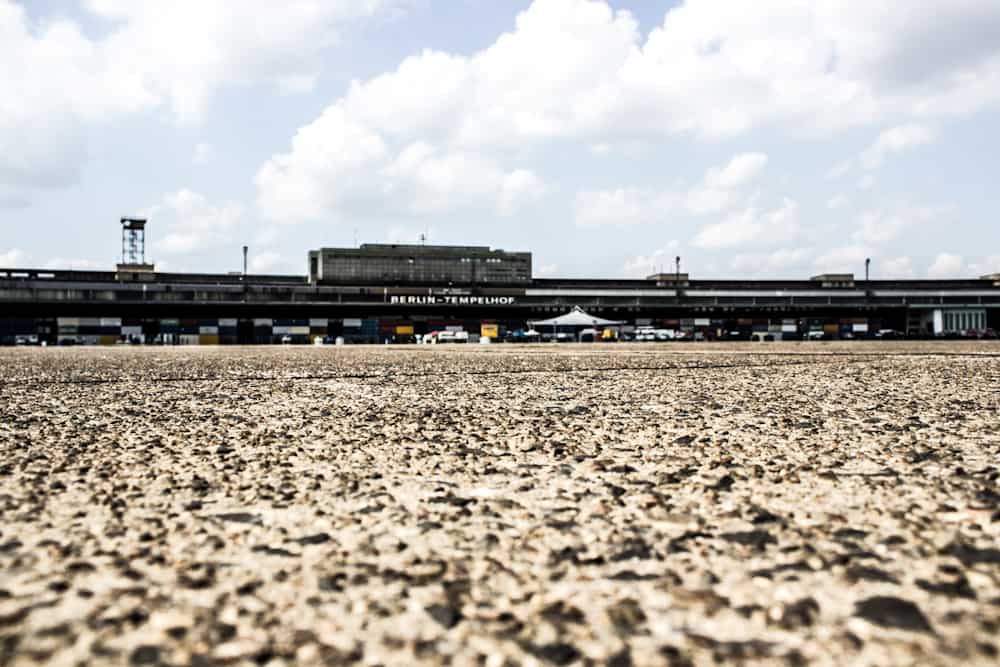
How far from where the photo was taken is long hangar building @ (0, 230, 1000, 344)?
56.6 metres

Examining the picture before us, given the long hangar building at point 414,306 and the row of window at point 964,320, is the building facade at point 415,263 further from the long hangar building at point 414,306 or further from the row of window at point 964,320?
the row of window at point 964,320

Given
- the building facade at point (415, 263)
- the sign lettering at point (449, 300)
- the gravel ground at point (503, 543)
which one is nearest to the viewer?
the gravel ground at point (503, 543)

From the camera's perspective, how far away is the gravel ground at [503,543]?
5.19ft

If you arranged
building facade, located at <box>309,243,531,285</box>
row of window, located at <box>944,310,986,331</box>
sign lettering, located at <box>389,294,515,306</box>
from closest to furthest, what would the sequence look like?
sign lettering, located at <box>389,294,515,306</box> < row of window, located at <box>944,310,986,331</box> < building facade, located at <box>309,243,531,285</box>

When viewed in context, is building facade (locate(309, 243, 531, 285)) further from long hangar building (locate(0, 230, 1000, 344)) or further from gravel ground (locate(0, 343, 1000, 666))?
gravel ground (locate(0, 343, 1000, 666))

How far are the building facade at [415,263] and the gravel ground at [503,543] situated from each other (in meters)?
94.2

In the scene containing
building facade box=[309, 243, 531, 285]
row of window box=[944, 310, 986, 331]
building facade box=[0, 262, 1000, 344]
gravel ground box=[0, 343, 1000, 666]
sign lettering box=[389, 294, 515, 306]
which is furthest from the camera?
building facade box=[309, 243, 531, 285]

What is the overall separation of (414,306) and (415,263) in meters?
38.6

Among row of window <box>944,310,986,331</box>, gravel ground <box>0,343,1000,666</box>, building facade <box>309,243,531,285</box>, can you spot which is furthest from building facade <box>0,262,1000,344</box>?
gravel ground <box>0,343,1000,666</box>

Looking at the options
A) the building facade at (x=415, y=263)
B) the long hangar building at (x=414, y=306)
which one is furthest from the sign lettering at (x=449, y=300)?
the building facade at (x=415, y=263)

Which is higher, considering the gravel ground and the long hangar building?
the long hangar building

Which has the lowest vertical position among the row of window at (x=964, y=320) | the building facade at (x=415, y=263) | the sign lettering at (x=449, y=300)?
the row of window at (x=964, y=320)

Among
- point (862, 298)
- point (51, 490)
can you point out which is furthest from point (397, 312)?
point (51, 490)

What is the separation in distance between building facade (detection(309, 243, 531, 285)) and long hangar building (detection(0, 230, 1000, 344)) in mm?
10533
